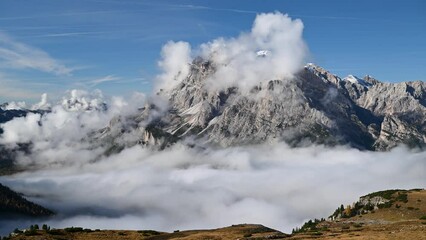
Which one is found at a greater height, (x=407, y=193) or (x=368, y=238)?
(x=407, y=193)

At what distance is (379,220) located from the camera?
130250mm

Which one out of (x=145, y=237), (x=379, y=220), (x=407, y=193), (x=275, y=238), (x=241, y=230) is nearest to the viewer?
(x=275, y=238)

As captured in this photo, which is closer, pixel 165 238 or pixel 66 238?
pixel 66 238

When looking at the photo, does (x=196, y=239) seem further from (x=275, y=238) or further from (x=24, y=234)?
(x=24, y=234)

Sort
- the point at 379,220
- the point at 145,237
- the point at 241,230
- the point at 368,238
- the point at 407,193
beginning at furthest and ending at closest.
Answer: the point at 407,193 < the point at 379,220 < the point at 241,230 < the point at 145,237 < the point at 368,238

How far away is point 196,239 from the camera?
82188 millimetres

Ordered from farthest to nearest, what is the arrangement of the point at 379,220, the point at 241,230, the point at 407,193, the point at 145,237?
the point at 407,193 → the point at 379,220 → the point at 241,230 → the point at 145,237

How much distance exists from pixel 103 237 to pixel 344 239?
4673 cm

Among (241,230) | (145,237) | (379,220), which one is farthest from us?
(379,220)

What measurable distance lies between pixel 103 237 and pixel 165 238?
14092mm

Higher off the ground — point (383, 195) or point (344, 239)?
point (383, 195)

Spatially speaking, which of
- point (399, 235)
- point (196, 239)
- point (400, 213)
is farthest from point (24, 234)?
point (400, 213)

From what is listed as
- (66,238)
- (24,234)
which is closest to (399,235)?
(66,238)

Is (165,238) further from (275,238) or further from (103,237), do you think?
(275,238)
